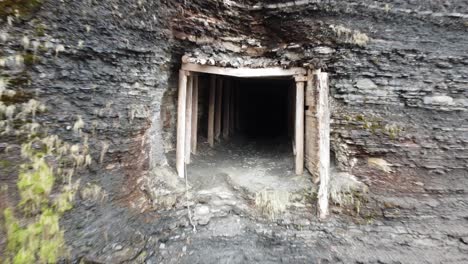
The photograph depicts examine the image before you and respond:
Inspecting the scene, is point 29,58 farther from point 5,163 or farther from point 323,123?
point 323,123

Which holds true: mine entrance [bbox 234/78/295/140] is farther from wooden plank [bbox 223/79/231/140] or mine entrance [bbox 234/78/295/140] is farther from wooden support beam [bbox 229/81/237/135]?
wooden plank [bbox 223/79/231/140]

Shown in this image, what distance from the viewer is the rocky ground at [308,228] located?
464 cm

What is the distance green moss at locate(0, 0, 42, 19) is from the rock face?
75cm

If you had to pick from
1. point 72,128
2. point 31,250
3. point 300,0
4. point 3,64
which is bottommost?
point 31,250

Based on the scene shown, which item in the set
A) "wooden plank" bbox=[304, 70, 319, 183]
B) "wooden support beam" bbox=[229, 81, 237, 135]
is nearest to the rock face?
"wooden plank" bbox=[304, 70, 319, 183]

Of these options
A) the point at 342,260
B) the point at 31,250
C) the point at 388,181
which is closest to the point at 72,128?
the point at 31,250

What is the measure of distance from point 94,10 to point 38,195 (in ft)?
8.40

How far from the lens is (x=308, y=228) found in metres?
5.05

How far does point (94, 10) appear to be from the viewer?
12.5ft

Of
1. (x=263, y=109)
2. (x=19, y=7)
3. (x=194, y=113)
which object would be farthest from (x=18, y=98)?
(x=263, y=109)

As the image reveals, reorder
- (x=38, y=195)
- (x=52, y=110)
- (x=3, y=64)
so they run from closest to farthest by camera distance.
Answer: (x=3, y=64) < (x=38, y=195) < (x=52, y=110)

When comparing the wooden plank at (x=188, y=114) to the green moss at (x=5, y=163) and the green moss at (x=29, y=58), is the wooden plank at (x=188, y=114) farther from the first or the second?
the green moss at (x=5, y=163)

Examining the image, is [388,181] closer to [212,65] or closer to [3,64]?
[212,65]

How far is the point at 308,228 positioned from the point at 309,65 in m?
A: 3.21
